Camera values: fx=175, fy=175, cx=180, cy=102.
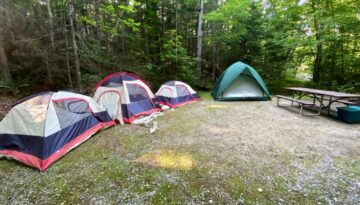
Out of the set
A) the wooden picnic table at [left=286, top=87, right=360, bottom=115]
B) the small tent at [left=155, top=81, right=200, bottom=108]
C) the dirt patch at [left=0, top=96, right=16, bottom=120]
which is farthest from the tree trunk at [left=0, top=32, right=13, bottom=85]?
the wooden picnic table at [left=286, top=87, right=360, bottom=115]

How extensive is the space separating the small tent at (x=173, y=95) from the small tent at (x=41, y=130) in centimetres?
371

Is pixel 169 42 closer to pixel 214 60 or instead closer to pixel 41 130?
pixel 214 60

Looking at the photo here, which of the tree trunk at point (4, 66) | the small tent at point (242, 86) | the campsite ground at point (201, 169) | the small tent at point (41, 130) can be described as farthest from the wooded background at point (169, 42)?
the campsite ground at point (201, 169)

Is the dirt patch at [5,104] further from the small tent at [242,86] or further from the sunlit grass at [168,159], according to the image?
the small tent at [242,86]

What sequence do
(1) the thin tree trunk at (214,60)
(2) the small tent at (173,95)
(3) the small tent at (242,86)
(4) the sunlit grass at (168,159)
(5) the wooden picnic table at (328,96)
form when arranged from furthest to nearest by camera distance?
(1) the thin tree trunk at (214,60)
(3) the small tent at (242,86)
(2) the small tent at (173,95)
(5) the wooden picnic table at (328,96)
(4) the sunlit grass at (168,159)

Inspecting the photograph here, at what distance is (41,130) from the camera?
10.3ft

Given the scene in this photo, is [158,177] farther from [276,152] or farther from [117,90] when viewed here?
[117,90]

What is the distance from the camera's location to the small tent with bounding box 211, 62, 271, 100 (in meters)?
8.23

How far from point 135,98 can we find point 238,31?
7807mm

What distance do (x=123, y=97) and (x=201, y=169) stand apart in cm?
343

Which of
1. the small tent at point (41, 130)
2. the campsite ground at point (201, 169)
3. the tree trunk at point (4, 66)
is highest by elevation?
the tree trunk at point (4, 66)

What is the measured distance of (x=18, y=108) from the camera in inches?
132

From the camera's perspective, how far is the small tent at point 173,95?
7.17m

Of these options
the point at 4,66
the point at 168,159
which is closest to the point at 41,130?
the point at 168,159
